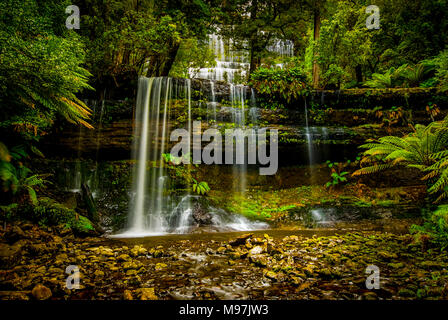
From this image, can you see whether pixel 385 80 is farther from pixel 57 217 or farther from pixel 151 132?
pixel 57 217

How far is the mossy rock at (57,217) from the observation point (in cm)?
367

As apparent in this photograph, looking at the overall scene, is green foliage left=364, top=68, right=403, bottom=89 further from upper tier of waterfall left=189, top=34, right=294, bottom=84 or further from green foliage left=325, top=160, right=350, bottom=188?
upper tier of waterfall left=189, top=34, right=294, bottom=84

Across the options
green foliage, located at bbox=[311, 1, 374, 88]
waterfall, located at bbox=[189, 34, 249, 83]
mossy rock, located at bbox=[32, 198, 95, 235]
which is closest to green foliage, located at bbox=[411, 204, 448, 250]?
mossy rock, located at bbox=[32, 198, 95, 235]

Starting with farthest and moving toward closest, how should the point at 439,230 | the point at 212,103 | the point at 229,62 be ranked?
1. the point at 229,62
2. the point at 212,103
3. the point at 439,230

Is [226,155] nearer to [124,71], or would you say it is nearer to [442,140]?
[124,71]

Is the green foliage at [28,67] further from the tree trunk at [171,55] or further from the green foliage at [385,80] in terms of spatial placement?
the green foliage at [385,80]

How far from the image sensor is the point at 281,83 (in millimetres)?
7609

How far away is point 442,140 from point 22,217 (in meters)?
7.89

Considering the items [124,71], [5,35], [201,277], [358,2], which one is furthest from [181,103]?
[358,2]

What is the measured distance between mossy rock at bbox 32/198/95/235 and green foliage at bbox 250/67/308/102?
20.8 ft

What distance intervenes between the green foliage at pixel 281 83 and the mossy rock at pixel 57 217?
635cm

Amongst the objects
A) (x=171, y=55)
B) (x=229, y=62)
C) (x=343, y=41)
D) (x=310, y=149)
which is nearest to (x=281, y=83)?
(x=310, y=149)

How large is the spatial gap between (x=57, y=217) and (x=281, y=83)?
711cm

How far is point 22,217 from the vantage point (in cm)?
356
